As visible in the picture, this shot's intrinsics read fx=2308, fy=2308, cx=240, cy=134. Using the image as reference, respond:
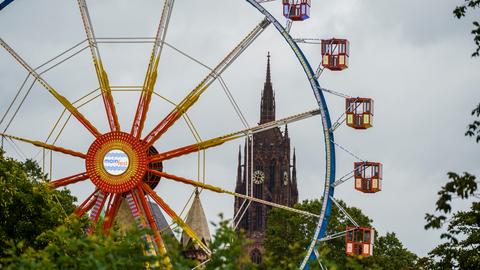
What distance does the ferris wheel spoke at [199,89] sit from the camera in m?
79.5

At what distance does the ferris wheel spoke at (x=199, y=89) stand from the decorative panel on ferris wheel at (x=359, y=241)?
7471 millimetres

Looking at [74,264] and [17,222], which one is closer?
[74,264]

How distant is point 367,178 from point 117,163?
9.14m

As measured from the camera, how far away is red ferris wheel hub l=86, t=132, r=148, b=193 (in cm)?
7906

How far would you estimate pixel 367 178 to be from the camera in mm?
82062

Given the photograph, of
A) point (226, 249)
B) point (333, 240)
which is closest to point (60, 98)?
point (226, 249)

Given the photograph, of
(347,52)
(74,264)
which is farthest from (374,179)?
(74,264)

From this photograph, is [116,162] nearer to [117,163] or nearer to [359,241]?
[117,163]

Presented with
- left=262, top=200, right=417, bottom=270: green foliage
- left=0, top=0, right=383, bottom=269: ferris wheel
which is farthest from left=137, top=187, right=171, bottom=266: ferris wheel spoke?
left=262, top=200, right=417, bottom=270: green foliage

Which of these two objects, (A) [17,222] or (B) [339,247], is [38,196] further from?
(B) [339,247]

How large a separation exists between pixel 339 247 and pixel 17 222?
63033mm

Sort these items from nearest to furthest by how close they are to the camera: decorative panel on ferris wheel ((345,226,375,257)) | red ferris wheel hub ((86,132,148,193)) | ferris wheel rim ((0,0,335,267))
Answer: red ferris wheel hub ((86,132,148,193)) < ferris wheel rim ((0,0,335,267)) < decorative panel on ferris wheel ((345,226,375,257))

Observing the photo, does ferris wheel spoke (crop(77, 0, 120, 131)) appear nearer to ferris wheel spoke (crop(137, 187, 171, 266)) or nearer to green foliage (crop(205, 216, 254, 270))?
ferris wheel spoke (crop(137, 187, 171, 266))

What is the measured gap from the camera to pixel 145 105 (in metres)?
79.6
